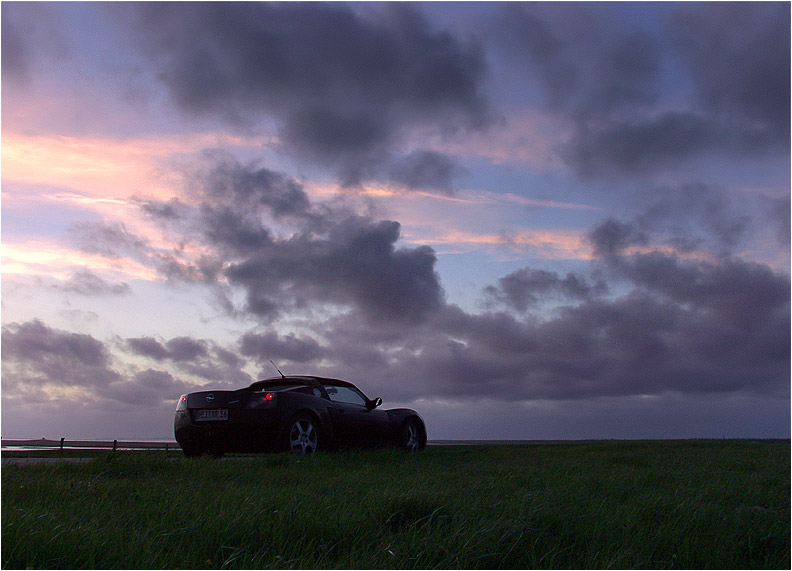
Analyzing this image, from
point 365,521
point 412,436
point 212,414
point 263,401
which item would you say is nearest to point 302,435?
point 263,401

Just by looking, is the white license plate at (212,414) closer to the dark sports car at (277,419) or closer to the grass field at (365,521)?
the dark sports car at (277,419)

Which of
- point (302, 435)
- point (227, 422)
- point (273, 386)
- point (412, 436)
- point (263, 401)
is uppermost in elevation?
point (273, 386)

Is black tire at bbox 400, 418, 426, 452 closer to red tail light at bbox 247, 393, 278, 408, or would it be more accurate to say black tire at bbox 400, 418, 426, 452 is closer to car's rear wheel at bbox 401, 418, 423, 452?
car's rear wheel at bbox 401, 418, 423, 452

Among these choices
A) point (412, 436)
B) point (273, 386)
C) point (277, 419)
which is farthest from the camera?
point (412, 436)

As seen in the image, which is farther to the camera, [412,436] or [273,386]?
[412,436]

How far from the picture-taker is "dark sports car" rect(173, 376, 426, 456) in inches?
386

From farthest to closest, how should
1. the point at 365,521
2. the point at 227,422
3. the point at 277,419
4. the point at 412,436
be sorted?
the point at 412,436 < the point at 227,422 < the point at 277,419 < the point at 365,521

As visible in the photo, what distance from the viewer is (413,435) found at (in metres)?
12.4

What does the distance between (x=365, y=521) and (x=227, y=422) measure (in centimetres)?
629

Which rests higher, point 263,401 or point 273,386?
point 273,386

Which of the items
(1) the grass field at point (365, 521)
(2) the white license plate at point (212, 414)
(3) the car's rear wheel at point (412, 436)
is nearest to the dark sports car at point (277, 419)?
(2) the white license plate at point (212, 414)

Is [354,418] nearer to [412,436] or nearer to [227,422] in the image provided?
[412,436]

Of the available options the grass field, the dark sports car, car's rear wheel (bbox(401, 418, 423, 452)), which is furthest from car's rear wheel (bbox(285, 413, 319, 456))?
the grass field

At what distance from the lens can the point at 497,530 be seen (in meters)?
4.03
